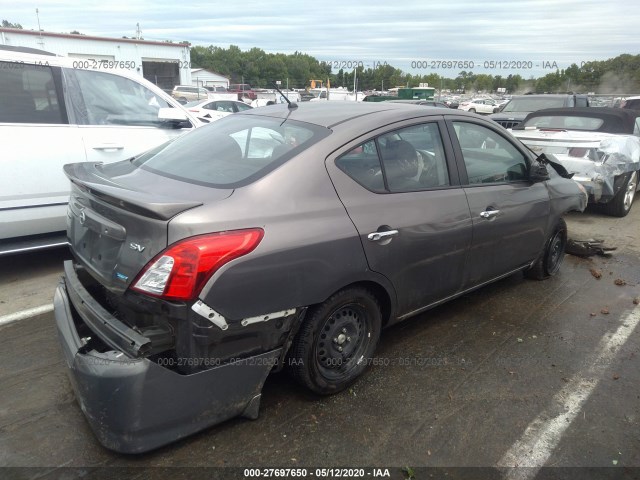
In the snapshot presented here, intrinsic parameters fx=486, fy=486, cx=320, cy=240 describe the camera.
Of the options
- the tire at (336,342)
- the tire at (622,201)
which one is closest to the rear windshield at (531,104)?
the tire at (622,201)

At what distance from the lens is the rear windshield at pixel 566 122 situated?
7.92m

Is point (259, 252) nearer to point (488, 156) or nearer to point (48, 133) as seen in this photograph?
point (488, 156)

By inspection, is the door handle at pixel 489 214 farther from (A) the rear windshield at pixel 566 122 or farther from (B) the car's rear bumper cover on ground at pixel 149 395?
(A) the rear windshield at pixel 566 122

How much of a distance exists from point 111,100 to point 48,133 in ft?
2.51

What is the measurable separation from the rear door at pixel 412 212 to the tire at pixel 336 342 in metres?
0.23

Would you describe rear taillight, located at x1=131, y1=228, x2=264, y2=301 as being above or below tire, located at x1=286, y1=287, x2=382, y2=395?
above

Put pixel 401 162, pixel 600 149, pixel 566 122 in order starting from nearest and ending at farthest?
pixel 401 162 → pixel 600 149 → pixel 566 122

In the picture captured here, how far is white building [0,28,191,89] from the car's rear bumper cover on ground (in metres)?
29.3

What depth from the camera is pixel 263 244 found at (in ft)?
7.41

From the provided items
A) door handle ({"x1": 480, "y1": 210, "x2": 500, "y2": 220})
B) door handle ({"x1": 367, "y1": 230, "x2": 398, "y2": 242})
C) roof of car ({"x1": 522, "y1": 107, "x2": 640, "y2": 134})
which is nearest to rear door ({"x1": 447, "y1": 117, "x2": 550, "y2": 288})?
door handle ({"x1": 480, "y1": 210, "x2": 500, "y2": 220})

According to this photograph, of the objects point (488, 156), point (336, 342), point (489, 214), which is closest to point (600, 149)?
point (488, 156)

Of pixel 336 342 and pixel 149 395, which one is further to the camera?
pixel 336 342

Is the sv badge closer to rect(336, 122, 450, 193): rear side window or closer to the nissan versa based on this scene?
the nissan versa

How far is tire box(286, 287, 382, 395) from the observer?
2568 mm
